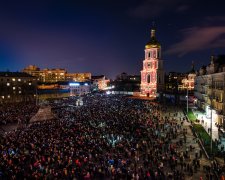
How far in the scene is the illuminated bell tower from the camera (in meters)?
110

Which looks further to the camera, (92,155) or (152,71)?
(152,71)

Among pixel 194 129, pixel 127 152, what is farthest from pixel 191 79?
pixel 127 152

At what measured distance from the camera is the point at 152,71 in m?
111

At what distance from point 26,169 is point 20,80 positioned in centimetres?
8959

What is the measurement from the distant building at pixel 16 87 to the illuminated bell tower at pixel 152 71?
51165mm

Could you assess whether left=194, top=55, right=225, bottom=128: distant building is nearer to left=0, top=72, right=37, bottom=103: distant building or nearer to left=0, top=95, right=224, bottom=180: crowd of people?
left=0, top=95, right=224, bottom=180: crowd of people

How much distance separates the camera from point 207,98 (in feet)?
208

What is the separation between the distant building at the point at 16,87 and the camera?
3873 inches

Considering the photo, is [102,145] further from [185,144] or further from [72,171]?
[185,144]

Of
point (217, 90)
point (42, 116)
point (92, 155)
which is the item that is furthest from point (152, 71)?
point (92, 155)

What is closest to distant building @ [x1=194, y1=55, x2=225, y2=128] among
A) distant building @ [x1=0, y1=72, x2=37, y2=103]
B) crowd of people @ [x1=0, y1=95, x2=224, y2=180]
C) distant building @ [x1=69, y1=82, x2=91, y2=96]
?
crowd of people @ [x1=0, y1=95, x2=224, y2=180]

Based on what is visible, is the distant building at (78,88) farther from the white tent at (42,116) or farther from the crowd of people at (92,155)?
the crowd of people at (92,155)

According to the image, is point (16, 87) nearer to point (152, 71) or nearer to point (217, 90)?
point (152, 71)

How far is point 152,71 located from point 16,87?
2364 inches
